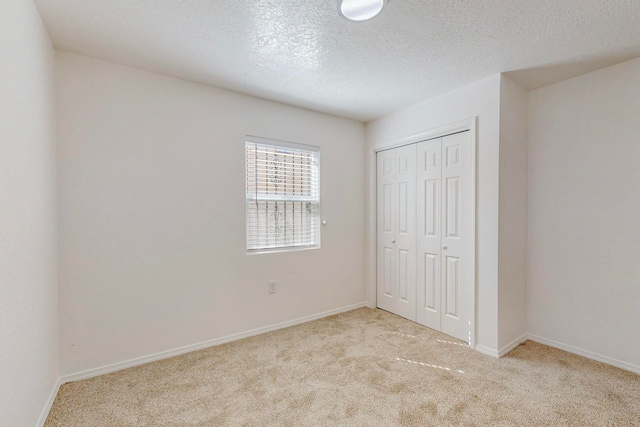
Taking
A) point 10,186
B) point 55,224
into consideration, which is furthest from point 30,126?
point 55,224

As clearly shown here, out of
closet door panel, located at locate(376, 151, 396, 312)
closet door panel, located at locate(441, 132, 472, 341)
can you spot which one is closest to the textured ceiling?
closet door panel, located at locate(441, 132, 472, 341)

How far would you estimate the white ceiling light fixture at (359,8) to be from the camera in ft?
5.37

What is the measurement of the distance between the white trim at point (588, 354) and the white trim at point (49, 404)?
12.4ft

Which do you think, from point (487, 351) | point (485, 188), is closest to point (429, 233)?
point (485, 188)

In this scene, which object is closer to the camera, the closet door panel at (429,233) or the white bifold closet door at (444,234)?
the white bifold closet door at (444,234)

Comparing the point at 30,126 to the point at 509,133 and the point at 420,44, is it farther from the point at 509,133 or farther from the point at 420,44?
the point at 509,133

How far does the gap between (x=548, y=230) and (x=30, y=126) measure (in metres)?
3.90

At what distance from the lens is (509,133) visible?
8.46 feet

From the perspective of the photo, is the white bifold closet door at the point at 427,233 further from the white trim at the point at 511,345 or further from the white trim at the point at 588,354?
the white trim at the point at 588,354

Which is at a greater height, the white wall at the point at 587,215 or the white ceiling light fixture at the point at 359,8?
the white ceiling light fixture at the point at 359,8

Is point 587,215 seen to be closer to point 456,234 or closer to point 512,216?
point 512,216

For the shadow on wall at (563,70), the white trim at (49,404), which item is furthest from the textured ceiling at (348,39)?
the white trim at (49,404)

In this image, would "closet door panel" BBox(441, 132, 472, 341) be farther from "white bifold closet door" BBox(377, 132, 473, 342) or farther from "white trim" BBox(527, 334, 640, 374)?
"white trim" BBox(527, 334, 640, 374)

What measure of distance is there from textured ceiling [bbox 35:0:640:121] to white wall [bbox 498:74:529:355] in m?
0.26
